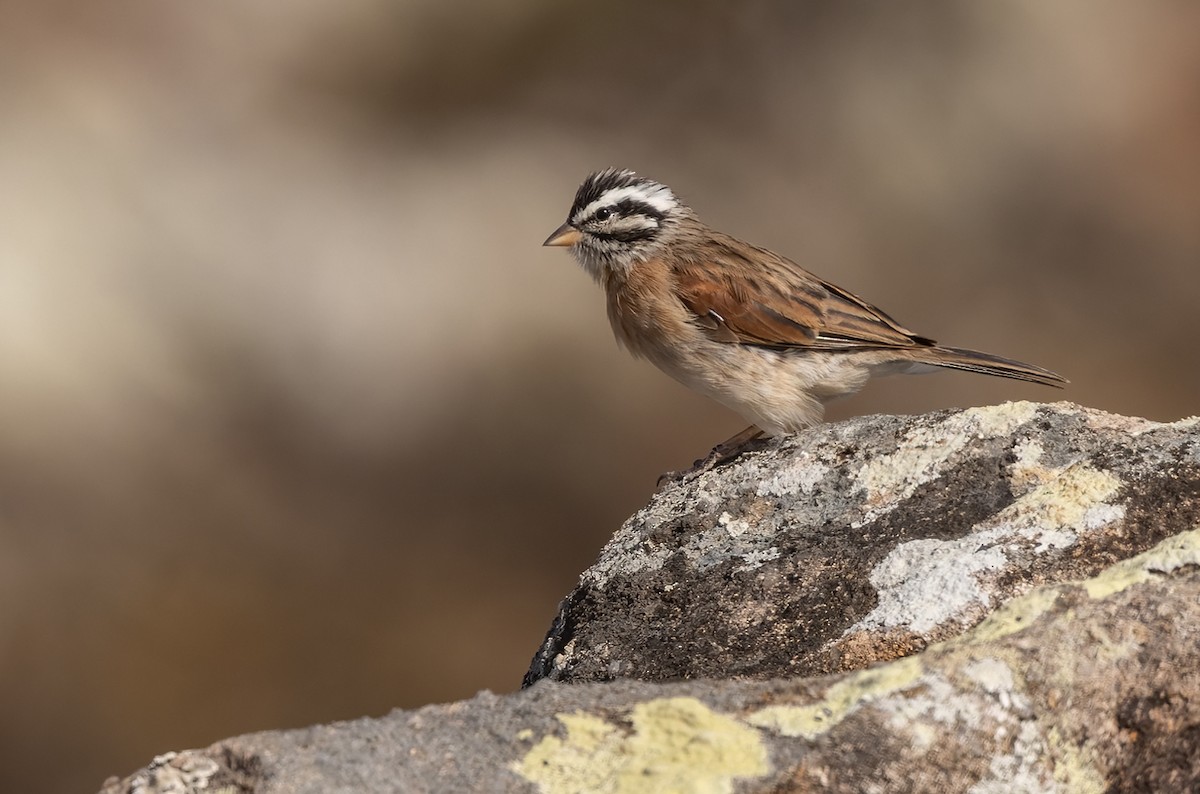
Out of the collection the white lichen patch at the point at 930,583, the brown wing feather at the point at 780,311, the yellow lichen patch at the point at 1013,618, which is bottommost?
the yellow lichen patch at the point at 1013,618

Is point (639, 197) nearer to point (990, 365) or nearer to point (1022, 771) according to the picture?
point (990, 365)

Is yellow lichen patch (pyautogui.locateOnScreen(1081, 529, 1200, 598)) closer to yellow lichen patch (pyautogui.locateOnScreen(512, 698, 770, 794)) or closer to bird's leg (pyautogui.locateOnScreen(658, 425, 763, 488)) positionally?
yellow lichen patch (pyautogui.locateOnScreen(512, 698, 770, 794))

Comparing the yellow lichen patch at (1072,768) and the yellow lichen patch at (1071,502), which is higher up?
the yellow lichen patch at (1071,502)

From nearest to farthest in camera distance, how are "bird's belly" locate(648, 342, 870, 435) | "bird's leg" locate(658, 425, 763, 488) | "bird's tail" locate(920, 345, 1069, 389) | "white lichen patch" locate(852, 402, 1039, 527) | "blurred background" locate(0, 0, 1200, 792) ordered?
"white lichen patch" locate(852, 402, 1039, 527) → "bird's leg" locate(658, 425, 763, 488) → "bird's tail" locate(920, 345, 1069, 389) → "bird's belly" locate(648, 342, 870, 435) → "blurred background" locate(0, 0, 1200, 792)

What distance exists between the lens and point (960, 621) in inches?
120

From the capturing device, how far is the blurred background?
8.52 metres

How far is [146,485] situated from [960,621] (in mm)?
6922

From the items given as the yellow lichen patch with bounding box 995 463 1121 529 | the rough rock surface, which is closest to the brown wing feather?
the rough rock surface

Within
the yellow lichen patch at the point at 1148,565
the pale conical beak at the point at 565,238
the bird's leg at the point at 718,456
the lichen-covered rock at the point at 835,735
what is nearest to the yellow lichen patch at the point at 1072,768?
the lichen-covered rock at the point at 835,735

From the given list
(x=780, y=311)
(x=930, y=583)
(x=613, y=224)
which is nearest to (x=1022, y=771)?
(x=930, y=583)

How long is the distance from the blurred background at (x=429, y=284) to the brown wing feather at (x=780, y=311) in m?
2.98

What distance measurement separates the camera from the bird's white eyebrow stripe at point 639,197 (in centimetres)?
733

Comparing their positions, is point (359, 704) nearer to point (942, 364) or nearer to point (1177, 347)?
point (942, 364)

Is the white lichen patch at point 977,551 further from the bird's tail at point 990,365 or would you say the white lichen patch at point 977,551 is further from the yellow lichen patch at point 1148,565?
the bird's tail at point 990,365
